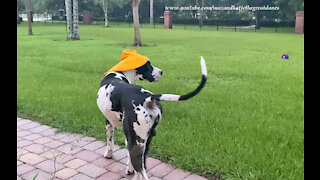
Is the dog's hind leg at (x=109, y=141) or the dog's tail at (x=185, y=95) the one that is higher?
the dog's tail at (x=185, y=95)

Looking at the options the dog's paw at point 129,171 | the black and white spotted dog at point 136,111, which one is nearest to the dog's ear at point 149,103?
the black and white spotted dog at point 136,111

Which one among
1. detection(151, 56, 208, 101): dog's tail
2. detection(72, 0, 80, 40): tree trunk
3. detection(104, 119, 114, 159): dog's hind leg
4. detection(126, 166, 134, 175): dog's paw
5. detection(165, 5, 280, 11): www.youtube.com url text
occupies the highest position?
detection(165, 5, 280, 11): www.youtube.com url text

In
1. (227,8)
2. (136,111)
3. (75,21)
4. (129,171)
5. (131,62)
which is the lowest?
(129,171)

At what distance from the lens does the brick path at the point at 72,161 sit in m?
3.69

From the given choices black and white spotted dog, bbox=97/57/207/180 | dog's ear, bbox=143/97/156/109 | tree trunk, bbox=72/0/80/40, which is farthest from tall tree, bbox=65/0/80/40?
dog's ear, bbox=143/97/156/109

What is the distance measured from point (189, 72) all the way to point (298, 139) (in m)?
5.54

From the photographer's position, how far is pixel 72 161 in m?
4.06

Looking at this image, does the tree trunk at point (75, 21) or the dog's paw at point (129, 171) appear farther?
the tree trunk at point (75, 21)

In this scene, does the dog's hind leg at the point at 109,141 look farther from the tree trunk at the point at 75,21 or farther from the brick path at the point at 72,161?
the tree trunk at the point at 75,21

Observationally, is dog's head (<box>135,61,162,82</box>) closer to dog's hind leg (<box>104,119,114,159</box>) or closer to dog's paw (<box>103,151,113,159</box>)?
dog's hind leg (<box>104,119,114,159</box>)

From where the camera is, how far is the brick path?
3.69 meters

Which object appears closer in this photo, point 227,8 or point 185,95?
point 185,95

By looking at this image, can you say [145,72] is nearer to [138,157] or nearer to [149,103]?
[149,103]

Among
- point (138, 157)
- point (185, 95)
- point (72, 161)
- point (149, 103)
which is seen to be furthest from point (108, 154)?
point (185, 95)
